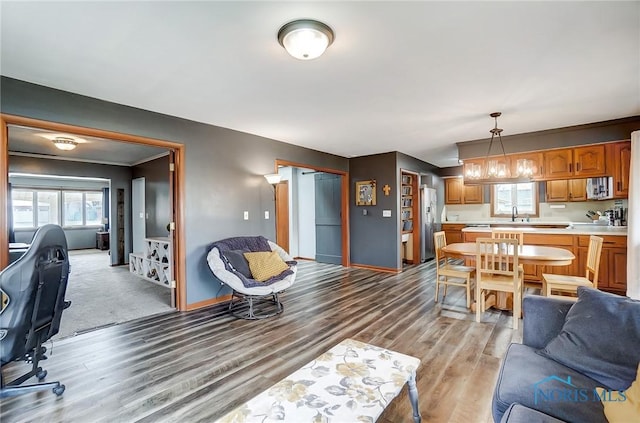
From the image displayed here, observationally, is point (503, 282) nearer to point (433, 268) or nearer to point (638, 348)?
point (638, 348)

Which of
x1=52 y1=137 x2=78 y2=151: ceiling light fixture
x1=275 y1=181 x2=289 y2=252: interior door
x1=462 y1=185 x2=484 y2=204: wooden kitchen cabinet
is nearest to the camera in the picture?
x1=52 y1=137 x2=78 y2=151: ceiling light fixture

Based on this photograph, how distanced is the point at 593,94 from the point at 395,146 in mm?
2860

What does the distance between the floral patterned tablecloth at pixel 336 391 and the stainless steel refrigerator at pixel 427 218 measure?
5.57m

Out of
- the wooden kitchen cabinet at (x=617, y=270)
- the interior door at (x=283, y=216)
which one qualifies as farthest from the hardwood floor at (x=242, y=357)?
the interior door at (x=283, y=216)

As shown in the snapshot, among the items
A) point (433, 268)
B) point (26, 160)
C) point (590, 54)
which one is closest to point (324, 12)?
point (590, 54)

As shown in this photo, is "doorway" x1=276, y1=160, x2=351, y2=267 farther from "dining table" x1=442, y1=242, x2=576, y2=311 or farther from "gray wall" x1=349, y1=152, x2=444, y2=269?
"dining table" x1=442, y1=242, x2=576, y2=311

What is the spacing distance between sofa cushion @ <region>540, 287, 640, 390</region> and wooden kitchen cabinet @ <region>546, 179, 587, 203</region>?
573cm

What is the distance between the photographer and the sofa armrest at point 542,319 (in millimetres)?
1704

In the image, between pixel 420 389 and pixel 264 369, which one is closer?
pixel 420 389

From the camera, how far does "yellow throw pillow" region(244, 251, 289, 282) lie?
3604 mm

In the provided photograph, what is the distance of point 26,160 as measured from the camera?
634cm

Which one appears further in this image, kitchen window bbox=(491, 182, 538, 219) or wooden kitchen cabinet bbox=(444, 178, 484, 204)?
wooden kitchen cabinet bbox=(444, 178, 484, 204)

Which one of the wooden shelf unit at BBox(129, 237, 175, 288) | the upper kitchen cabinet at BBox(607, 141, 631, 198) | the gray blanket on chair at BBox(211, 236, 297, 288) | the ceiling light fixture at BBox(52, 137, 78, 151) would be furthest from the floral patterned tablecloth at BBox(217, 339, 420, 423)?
A: the ceiling light fixture at BBox(52, 137, 78, 151)

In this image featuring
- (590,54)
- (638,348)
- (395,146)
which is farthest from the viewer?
(395,146)
